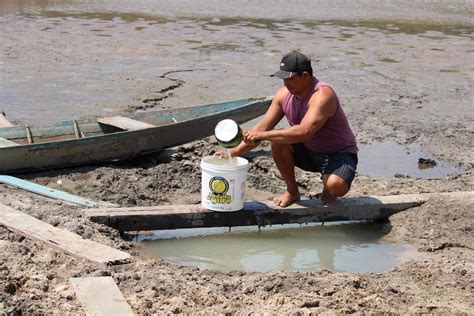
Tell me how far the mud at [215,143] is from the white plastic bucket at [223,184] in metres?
0.72

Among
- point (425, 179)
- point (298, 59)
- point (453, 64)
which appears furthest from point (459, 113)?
point (298, 59)

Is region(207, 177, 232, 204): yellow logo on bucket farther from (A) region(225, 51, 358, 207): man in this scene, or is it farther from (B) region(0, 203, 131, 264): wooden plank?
(B) region(0, 203, 131, 264): wooden plank

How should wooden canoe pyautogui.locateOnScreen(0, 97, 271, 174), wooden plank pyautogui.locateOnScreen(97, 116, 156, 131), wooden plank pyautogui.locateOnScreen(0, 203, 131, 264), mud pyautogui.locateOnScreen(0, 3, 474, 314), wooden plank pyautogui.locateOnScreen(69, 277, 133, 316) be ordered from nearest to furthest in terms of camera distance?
wooden plank pyautogui.locateOnScreen(69, 277, 133, 316) < mud pyautogui.locateOnScreen(0, 3, 474, 314) < wooden plank pyautogui.locateOnScreen(0, 203, 131, 264) < wooden canoe pyautogui.locateOnScreen(0, 97, 271, 174) < wooden plank pyautogui.locateOnScreen(97, 116, 156, 131)

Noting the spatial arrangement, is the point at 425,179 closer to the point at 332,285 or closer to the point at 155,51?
the point at 332,285

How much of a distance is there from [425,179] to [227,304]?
395cm

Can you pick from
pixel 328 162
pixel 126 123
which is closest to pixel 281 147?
pixel 328 162

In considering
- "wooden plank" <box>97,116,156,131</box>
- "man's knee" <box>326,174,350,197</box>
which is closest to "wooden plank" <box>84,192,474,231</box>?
"man's knee" <box>326,174,350,197</box>

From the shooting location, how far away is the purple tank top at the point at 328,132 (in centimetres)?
593

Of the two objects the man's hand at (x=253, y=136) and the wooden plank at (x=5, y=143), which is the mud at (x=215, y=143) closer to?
the wooden plank at (x=5, y=143)

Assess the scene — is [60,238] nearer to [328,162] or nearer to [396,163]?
[328,162]

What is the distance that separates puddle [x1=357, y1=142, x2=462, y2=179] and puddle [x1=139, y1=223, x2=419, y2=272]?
179 centimetres

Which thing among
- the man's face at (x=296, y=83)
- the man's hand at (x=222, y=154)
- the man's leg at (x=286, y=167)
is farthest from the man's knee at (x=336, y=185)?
the man's hand at (x=222, y=154)

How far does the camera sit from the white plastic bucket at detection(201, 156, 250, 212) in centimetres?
560

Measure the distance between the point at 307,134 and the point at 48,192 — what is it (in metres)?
2.36
